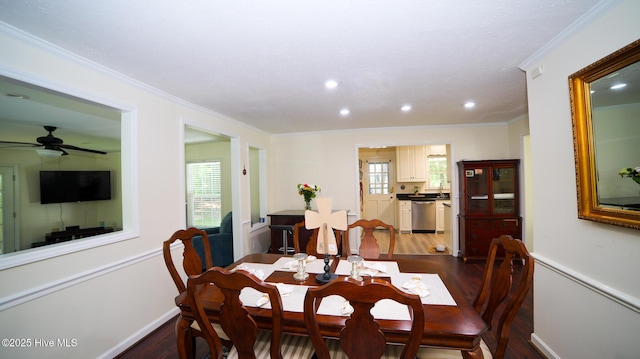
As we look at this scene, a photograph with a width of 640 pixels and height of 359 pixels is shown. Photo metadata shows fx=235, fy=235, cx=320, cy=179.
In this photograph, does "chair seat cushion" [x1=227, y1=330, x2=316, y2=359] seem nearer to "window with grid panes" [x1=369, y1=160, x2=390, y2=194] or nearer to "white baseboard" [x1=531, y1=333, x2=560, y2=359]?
"white baseboard" [x1=531, y1=333, x2=560, y2=359]

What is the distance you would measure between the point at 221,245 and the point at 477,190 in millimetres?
4325

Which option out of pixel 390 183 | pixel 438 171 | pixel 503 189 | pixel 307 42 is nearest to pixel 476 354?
pixel 307 42

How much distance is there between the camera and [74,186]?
5.17 metres

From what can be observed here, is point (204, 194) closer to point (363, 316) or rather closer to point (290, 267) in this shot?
point (290, 267)

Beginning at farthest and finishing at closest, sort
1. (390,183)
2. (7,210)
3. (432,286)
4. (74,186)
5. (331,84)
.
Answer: (390,183) → (74,186) → (7,210) → (331,84) → (432,286)

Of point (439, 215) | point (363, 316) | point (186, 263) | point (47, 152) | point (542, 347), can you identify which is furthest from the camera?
point (439, 215)

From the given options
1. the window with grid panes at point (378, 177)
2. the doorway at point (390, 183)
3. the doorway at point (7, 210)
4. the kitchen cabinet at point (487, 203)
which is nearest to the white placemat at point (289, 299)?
the kitchen cabinet at point (487, 203)

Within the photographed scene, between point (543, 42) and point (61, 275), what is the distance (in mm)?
3804

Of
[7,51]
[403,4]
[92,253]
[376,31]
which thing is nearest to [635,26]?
[403,4]

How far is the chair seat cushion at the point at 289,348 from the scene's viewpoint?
1288 mm

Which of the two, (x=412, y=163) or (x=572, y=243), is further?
(x=412, y=163)

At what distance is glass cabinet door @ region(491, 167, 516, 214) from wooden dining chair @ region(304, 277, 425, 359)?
3974 millimetres

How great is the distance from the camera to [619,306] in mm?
1299

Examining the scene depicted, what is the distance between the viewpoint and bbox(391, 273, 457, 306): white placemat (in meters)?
1.32
